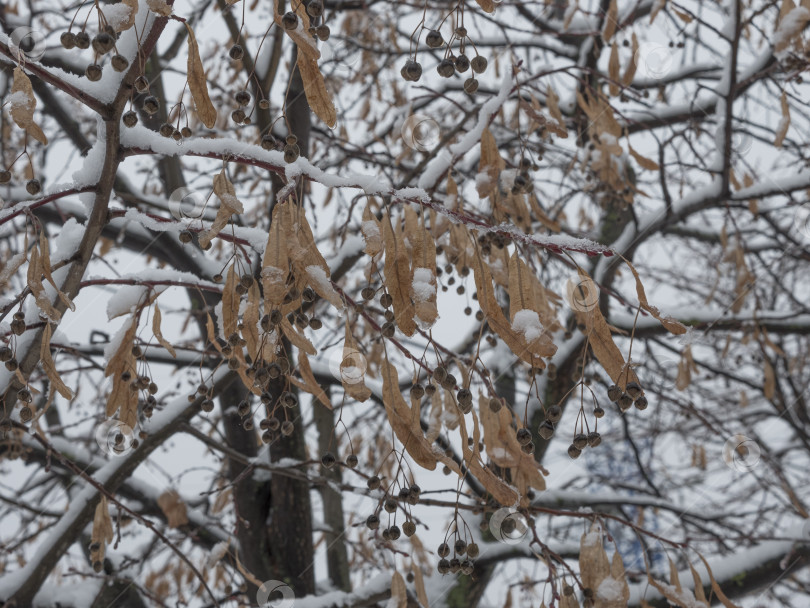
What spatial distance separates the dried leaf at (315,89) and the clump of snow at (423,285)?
276mm

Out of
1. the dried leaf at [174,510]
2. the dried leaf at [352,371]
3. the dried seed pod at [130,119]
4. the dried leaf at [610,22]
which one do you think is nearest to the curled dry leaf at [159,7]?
the dried seed pod at [130,119]

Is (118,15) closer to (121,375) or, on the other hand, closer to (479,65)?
(479,65)

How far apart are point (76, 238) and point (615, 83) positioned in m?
1.78

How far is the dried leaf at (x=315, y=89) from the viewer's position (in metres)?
1.08

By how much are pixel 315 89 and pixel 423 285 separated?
1.16ft

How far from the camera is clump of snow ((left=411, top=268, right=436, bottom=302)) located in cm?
112

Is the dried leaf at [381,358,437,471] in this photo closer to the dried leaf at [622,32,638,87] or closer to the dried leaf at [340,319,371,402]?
the dried leaf at [340,319,371,402]

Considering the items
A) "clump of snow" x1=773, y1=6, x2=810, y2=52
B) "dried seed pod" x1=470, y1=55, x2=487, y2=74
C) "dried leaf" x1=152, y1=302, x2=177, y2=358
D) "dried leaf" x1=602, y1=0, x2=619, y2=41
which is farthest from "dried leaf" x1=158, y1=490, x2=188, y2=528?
"clump of snow" x1=773, y1=6, x2=810, y2=52

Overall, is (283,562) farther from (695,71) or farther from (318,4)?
(695,71)

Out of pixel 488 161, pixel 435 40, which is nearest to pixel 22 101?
pixel 435 40

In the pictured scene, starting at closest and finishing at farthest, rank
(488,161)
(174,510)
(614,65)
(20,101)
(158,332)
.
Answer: (20,101)
(158,332)
(488,161)
(614,65)
(174,510)

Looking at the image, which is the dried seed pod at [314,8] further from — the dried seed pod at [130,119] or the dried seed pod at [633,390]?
the dried seed pod at [633,390]

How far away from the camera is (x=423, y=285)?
44.3 inches

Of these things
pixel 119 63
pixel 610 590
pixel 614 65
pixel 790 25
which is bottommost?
pixel 610 590
